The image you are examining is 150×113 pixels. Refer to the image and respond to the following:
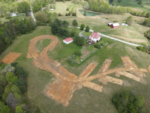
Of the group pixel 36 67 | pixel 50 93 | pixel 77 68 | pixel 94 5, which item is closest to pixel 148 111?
pixel 77 68

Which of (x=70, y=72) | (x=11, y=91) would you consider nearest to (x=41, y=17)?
(x=70, y=72)

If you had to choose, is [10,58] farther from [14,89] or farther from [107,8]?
[107,8]

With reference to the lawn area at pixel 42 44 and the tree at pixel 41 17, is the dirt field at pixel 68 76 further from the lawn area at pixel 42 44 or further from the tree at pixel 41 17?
the tree at pixel 41 17

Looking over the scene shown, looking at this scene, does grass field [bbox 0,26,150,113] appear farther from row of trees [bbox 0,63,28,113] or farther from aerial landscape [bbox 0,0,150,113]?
row of trees [bbox 0,63,28,113]

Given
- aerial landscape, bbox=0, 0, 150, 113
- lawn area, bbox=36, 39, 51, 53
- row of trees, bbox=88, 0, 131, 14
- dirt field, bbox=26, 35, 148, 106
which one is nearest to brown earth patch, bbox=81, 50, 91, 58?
aerial landscape, bbox=0, 0, 150, 113

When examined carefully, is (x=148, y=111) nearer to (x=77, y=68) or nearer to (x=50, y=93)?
(x=77, y=68)

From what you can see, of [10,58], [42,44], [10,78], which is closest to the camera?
[10,78]
